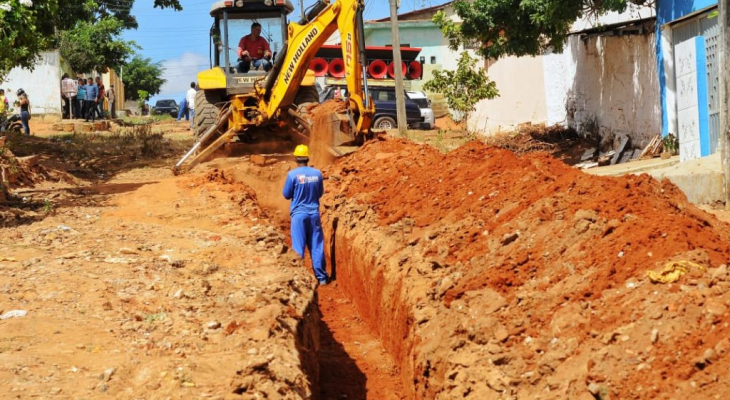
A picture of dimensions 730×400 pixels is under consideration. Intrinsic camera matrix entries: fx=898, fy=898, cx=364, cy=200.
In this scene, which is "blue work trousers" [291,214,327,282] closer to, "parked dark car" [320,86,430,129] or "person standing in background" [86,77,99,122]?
"parked dark car" [320,86,430,129]

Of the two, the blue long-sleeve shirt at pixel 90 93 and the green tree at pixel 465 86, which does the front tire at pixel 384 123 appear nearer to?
the green tree at pixel 465 86

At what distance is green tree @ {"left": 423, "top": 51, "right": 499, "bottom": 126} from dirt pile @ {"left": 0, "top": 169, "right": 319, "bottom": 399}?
50.8 feet

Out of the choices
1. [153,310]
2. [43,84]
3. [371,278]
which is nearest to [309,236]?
[371,278]

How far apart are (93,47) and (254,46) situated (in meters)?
→ 23.0

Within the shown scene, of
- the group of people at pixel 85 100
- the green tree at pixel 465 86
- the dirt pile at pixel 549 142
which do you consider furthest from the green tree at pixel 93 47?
the dirt pile at pixel 549 142

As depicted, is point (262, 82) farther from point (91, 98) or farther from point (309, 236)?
point (91, 98)

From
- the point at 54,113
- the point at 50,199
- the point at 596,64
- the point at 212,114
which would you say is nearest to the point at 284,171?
the point at 212,114

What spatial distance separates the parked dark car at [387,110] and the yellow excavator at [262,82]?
10.7 metres

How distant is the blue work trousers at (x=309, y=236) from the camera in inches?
468

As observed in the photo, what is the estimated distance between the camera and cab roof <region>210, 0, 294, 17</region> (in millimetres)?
15859

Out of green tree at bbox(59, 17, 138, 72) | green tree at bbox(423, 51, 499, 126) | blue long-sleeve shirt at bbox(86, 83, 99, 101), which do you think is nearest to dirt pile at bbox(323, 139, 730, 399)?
green tree at bbox(423, 51, 499, 126)

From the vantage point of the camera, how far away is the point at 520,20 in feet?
59.1

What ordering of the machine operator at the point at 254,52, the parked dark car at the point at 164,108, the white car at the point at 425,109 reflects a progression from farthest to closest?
the parked dark car at the point at 164,108 < the white car at the point at 425,109 < the machine operator at the point at 254,52

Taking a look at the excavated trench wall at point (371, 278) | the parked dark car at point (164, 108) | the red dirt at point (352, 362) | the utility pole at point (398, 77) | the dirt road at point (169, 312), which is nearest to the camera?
the dirt road at point (169, 312)
